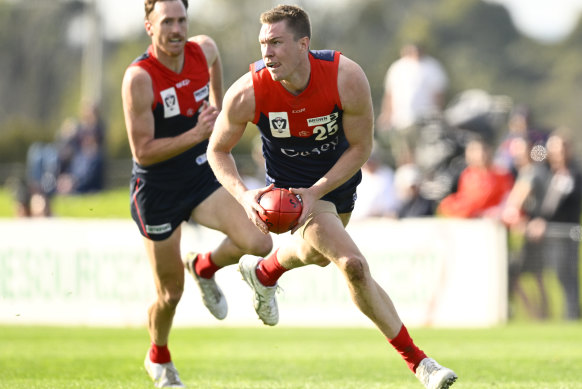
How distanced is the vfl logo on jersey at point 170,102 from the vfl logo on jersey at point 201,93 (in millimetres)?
200

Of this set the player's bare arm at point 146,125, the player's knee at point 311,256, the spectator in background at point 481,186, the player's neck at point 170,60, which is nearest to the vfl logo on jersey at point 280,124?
the player's knee at point 311,256

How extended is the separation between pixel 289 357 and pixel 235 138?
397 centimetres

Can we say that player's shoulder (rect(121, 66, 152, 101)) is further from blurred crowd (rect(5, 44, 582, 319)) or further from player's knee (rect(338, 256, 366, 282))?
blurred crowd (rect(5, 44, 582, 319))

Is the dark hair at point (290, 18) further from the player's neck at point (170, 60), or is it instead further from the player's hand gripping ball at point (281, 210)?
the player's neck at point (170, 60)

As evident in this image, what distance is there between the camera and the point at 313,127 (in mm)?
7293

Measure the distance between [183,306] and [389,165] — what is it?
982 cm

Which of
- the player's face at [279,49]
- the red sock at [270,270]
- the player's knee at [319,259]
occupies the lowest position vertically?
the red sock at [270,270]

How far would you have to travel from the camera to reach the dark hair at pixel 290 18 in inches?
279

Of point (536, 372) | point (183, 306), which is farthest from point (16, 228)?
point (536, 372)

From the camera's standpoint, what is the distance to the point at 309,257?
7.52 meters

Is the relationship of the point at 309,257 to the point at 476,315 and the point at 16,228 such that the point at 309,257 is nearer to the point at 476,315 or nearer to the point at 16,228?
the point at 476,315

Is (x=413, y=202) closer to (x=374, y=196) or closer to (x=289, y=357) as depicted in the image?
(x=374, y=196)

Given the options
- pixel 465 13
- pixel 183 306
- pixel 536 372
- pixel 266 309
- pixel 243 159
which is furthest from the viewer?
pixel 465 13

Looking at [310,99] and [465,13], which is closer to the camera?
[310,99]
